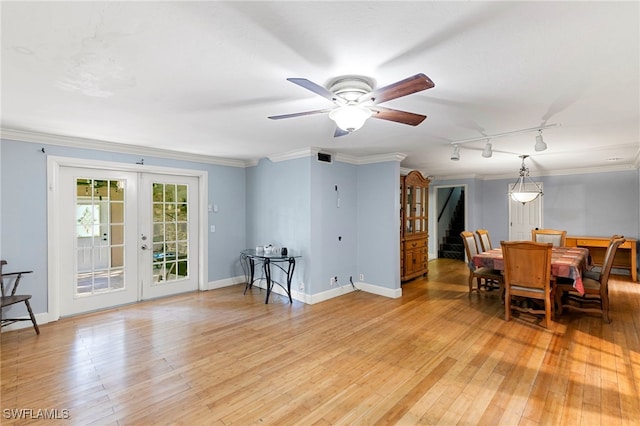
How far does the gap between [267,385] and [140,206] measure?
11.0 ft

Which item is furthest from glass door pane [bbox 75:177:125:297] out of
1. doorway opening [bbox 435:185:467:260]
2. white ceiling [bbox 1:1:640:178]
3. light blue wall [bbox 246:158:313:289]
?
doorway opening [bbox 435:185:467:260]

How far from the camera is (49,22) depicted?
Result: 1.42 meters

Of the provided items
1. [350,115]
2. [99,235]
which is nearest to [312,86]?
[350,115]

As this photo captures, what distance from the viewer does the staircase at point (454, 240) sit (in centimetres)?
833

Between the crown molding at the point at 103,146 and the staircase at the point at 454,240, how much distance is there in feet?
20.6

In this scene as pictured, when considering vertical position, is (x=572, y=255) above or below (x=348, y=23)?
below

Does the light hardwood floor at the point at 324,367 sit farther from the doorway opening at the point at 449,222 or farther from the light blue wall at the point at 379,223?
the doorway opening at the point at 449,222

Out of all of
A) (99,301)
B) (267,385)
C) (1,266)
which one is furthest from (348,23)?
(99,301)

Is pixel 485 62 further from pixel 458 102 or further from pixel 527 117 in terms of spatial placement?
pixel 527 117

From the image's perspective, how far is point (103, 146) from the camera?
400 centimetres

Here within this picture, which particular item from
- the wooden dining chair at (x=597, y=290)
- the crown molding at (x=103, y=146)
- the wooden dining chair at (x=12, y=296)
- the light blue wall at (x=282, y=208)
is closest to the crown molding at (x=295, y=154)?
the light blue wall at (x=282, y=208)

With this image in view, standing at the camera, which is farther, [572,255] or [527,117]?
[572,255]

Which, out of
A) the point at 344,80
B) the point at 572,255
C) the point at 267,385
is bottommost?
the point at 267,385

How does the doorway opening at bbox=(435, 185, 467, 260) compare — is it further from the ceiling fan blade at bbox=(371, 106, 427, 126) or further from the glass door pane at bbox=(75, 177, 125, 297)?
the glass door pane at bbox=(75, 177, 125, 297)
